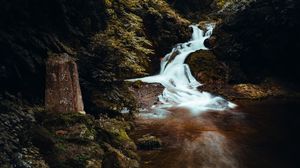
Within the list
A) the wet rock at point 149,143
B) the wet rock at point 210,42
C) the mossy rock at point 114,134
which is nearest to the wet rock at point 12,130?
the mossy rock at point 114,134

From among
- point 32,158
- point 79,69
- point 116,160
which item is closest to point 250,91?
point 79,69

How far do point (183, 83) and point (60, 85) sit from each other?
33.3ft

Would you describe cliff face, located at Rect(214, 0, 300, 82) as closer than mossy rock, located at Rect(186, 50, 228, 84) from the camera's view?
Yes

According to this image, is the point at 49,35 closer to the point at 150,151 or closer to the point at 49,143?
the point at 49,143

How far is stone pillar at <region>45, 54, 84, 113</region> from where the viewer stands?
7496 millimetres

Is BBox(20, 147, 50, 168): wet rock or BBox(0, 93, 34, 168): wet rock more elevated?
BBox(0, 93, 34, 168): wet rock

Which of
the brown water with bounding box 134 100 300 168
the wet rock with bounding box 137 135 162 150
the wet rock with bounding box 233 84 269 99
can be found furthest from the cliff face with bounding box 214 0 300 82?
the wet rock with bounding box 137 135 162 150

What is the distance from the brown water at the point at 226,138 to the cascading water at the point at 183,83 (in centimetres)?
103

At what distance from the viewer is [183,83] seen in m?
17.1

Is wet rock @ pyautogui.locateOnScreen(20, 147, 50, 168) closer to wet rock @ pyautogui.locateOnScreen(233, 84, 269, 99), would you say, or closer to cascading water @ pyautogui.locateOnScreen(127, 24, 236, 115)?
cascading water @ pyautogui.locateOnScreen(127, 24, 236, 115)

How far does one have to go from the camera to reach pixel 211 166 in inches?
289

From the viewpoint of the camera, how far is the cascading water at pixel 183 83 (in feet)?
44.9

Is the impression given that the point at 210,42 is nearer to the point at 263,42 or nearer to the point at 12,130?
the point at 263,42

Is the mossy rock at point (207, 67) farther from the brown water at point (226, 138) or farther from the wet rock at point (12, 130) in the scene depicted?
the wet rock at point (12, 130)
